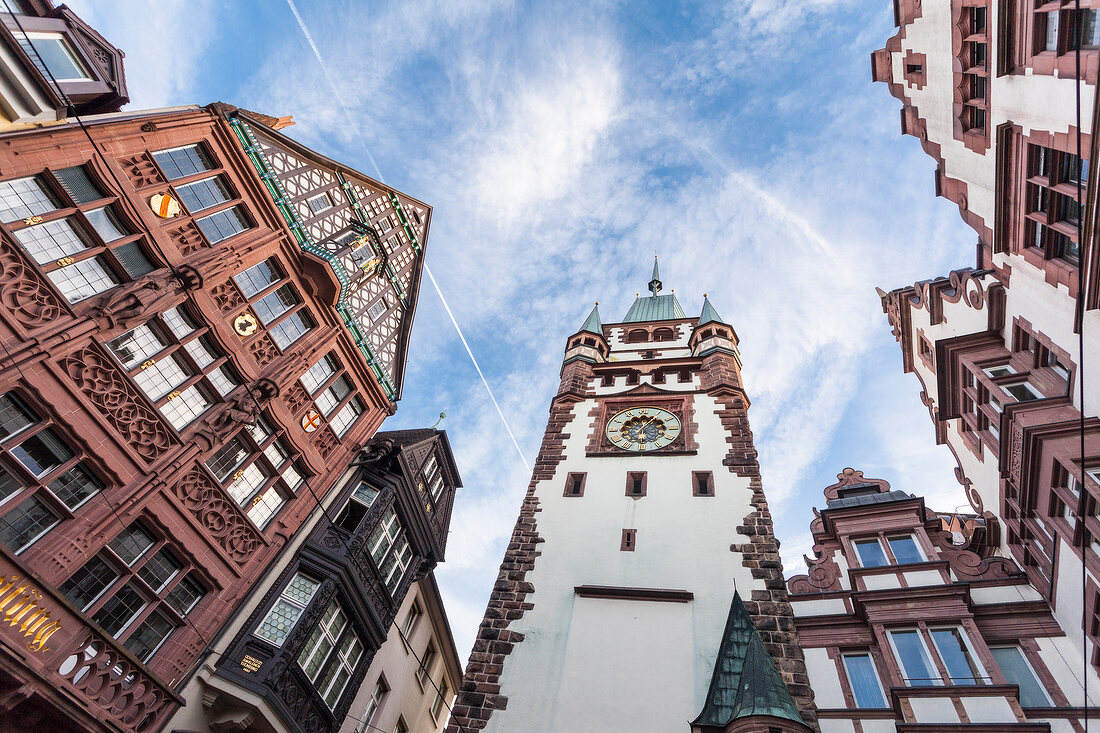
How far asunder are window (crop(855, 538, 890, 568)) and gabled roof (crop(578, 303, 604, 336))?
58.2 feet

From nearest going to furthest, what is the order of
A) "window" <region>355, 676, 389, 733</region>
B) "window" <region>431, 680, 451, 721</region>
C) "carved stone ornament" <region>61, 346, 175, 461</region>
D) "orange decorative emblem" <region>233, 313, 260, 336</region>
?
1. "carved stone ornament" <region>61, 346, 175, 461</region>
2. "orange decorative emblem" <region>233, 313, 260, 336</region>
3. "window" <region>355, 676, 389, 733</region>
4. "window" <region>431, 680, 451, 721</region>

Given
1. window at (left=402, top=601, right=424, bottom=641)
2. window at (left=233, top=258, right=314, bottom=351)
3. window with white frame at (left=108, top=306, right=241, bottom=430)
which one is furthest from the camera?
window at (left=402, top=601, right=424, bottom=641)

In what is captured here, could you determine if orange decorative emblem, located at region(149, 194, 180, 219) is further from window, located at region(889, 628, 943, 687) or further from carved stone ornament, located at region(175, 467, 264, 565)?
window, located at region(889, 628, 943, 687)

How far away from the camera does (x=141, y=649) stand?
1203 cm

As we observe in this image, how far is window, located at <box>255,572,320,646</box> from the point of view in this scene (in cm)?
1403

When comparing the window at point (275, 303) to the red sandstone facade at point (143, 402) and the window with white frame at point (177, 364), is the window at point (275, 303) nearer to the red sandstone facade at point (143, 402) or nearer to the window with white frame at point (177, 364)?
the red sandstone facade at point (143, 402)

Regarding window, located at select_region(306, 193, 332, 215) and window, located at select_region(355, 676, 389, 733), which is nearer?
window, located at select_region(355, 676, 389, 733)

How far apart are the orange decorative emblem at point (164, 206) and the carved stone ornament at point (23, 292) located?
3.85 metres

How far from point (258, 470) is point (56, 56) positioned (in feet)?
35.4

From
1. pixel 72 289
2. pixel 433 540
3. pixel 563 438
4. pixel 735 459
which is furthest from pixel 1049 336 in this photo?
pixel 72 289

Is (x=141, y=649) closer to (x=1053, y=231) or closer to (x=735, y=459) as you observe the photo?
(x=735, y=459)

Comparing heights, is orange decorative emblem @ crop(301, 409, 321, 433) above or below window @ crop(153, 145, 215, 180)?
below

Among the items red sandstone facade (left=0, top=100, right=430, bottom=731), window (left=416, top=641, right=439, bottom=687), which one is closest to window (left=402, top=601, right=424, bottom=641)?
window (left=416, top=641, right=439, bottom=687)

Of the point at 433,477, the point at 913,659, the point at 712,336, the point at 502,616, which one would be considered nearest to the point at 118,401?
the point at 502,616
